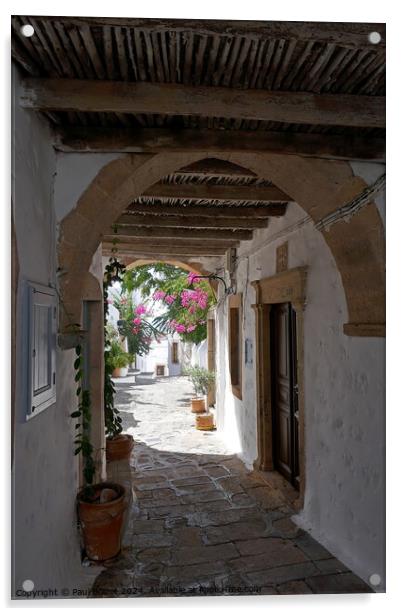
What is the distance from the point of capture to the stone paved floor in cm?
238

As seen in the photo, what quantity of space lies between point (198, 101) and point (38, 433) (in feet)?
4.85

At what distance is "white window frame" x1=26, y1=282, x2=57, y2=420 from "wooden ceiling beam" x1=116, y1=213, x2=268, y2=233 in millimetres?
2717

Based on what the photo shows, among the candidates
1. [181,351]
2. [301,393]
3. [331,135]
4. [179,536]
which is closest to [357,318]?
[331,135]

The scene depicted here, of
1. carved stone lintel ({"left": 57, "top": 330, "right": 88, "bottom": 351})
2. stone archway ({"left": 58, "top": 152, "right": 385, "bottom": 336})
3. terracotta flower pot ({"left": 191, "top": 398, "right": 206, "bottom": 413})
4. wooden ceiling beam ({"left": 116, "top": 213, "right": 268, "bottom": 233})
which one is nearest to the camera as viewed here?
carved stone lintel ({"left": 57, "top": 330, "right": 88, "bottom": 351})

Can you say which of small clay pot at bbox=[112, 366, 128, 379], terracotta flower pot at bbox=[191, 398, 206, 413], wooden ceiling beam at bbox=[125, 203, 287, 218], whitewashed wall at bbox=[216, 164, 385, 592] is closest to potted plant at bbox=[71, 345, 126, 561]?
whitewashed wall at bbox=[216, 164, 385, 592]

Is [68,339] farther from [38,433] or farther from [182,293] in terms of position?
[182,293]

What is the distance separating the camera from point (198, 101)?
5.82 ft

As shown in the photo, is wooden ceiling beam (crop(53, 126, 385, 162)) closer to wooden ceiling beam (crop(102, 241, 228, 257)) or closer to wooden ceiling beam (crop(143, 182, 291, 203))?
wooden ceiling beam (crop(143, 182, 291, 203))

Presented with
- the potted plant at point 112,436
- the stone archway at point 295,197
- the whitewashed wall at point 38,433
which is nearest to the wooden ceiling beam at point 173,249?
the potted plant at point 112,436

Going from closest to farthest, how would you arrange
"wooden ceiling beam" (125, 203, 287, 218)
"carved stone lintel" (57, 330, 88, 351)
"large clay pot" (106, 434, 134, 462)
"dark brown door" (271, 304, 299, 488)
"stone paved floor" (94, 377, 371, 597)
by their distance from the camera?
"carved stone lintel" (57, 330, 88, 351), "stone paved floor" (94, 377, 371, 597), "wooden ceiling beam" (125, 203, 287, 218), "dark brown door" (271, 304, 299, 488), "large clay pot" (106, 434, 134, 462)

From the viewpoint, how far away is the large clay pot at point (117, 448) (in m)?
5.11

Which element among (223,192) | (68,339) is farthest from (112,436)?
(68,339)

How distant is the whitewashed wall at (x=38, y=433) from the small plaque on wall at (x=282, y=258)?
8.46 ft

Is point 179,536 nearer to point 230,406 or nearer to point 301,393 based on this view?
point 301,393
